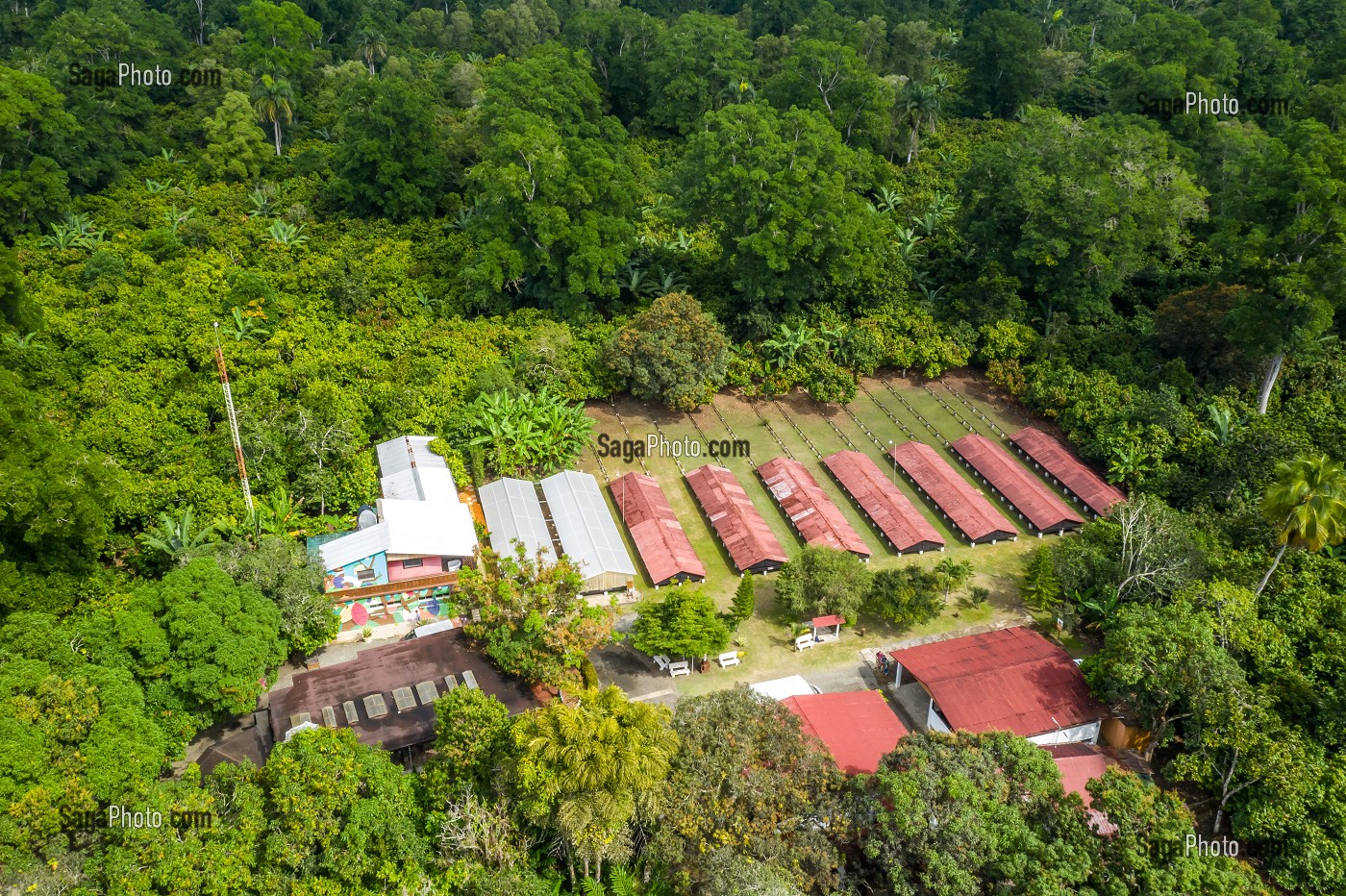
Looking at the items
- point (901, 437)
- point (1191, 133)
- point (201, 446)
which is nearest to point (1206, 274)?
point (1191, 133)

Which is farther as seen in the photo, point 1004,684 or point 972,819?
point 1004,684

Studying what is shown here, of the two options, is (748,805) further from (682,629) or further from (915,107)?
(915,107)

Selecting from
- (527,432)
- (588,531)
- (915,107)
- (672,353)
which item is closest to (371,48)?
(915,107)

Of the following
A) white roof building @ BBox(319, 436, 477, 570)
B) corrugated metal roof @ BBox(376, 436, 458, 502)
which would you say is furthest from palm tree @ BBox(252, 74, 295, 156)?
white roof building @ BBox(319, 436, 477, 570)

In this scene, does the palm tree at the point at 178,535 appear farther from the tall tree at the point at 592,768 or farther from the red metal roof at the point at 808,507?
the red metal roof at the point at 808,507

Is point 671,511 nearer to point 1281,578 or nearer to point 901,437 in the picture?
point 901,437

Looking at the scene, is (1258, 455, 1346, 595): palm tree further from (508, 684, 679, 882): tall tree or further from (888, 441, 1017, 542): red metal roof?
(508, 684, 679, 882): tall tree
